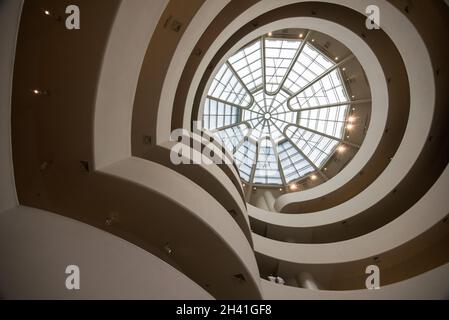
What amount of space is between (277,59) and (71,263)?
637 inches

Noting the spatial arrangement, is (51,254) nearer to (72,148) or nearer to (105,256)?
(105,256)

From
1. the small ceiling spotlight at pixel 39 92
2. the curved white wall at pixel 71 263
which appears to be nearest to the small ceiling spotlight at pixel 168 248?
the curved white wall at pixel 71 263

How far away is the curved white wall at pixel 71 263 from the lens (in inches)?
141

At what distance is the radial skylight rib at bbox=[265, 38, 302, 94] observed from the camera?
625 inches

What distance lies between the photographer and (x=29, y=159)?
5.10 metres

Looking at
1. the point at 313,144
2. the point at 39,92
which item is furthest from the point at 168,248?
the point at 313,144

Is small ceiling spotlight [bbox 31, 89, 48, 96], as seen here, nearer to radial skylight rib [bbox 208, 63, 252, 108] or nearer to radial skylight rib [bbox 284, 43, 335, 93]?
radial skylight rib [bbox 208, 63, 252, 108]

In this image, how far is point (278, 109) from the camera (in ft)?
59.6

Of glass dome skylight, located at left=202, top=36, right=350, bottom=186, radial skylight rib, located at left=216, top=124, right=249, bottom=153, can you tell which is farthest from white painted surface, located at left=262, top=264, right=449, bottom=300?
radial skylight rib, located at left=216, top=124, right=249, bottom=153

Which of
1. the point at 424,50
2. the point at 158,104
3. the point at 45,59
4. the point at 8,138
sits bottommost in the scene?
the point at 8,138

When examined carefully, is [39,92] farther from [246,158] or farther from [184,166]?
[246,158]

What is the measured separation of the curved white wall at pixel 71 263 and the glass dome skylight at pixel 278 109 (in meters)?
12.4
